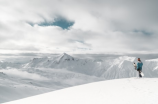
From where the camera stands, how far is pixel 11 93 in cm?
12850

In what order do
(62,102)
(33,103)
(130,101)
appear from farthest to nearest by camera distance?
(33,103), (62,102), (130,101)

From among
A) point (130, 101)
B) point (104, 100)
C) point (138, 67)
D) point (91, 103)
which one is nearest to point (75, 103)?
point (91, 103)

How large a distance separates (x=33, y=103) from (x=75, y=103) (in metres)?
4.79

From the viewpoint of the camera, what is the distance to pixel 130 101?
436 inches

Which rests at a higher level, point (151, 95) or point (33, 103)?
point (151, 95)

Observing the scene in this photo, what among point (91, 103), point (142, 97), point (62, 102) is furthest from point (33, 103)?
point (142, 97)

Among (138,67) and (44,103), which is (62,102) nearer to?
(44,103)

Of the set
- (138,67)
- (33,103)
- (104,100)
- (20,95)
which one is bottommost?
(20,95)

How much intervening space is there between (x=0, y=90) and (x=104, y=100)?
135 metres

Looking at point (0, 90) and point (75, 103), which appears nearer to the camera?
point (75, 103)

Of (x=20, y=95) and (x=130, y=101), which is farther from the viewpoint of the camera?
(x=20, y=95)

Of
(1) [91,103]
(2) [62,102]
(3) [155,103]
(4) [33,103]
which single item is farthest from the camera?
(4) [33,103]

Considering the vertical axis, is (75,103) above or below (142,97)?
below

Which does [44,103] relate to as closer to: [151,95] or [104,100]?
[104,100]
